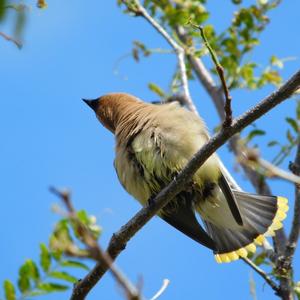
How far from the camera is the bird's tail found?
5.21 m

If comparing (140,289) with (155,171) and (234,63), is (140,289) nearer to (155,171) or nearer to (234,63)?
(155,171)

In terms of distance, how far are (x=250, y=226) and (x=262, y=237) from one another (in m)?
0.15

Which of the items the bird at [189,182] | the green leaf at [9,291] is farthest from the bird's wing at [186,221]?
the green leaf at [9,291]

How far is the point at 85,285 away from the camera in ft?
10.1

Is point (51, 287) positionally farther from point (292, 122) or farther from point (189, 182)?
point (292, 122)

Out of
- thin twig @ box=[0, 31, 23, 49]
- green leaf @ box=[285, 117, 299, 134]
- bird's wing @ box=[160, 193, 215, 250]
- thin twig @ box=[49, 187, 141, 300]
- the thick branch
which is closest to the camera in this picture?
thin twig @ box=[49, 187, 141, 300]

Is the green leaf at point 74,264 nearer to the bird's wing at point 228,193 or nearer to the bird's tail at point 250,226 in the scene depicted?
the bird's wing at point 228,193

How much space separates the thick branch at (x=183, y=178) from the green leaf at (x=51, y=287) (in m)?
0.15

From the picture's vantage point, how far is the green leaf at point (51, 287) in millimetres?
2271

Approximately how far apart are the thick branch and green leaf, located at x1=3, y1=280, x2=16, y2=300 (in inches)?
12.3

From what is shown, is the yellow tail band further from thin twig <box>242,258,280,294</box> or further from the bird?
thin twig <box>242,258,280,294</box>

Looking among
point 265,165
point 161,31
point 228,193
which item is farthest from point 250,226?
point 265,165

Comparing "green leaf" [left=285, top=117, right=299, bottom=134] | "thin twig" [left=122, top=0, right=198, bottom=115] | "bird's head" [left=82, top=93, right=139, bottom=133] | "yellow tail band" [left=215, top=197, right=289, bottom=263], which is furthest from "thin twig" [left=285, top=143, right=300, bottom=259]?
"thin twig" [left=122, top=0, right=198, bottom=115]

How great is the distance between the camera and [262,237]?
5219 mm
